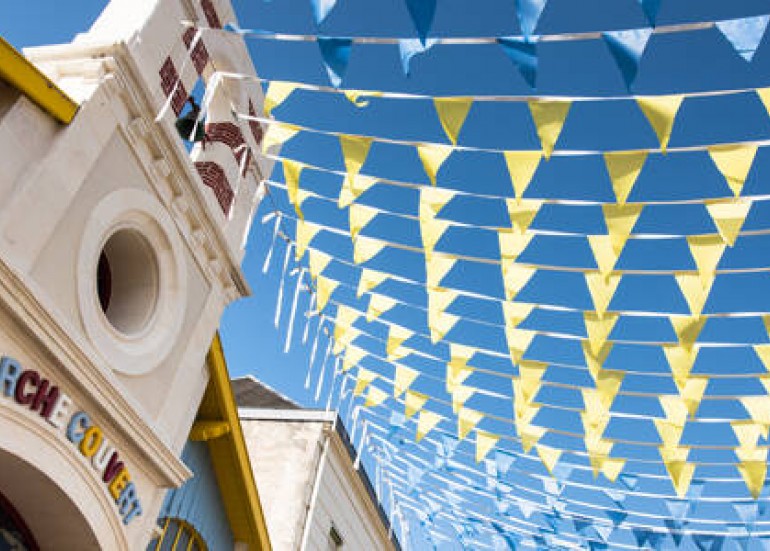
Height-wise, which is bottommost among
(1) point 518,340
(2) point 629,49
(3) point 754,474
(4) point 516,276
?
(3) point 754,474

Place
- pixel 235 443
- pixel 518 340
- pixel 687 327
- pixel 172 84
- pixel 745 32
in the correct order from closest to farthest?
pixel 745 32 < pixel 687 327 < pixel 518 340 < pixel 172 84 < pixel 235 443

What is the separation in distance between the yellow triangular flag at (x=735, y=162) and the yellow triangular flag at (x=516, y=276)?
222cm

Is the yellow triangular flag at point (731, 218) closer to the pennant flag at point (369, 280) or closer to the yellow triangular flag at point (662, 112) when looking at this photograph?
the yellow triangular flag at point (662, 112)

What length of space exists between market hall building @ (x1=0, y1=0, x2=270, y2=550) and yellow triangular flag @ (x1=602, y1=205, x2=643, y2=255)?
4.58 metres

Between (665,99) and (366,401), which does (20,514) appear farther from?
(665,99)

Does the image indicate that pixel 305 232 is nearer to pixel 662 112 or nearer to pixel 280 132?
pixel 280 132

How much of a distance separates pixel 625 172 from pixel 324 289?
442 cm

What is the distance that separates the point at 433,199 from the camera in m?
6.15

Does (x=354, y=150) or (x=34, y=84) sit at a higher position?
(x=354, y=150)

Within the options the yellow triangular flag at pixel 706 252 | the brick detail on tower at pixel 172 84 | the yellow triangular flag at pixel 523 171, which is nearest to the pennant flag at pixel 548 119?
the yellow triangular flag at pixel 523 171

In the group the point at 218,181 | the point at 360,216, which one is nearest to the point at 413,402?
the point at 360,216

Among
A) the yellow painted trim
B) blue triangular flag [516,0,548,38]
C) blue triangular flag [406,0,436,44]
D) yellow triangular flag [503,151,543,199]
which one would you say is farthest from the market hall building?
blue triangular flag [516,0,548,38]

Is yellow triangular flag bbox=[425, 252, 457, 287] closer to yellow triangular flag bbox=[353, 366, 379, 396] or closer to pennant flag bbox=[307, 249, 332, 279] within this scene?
pennant flag bbox=[307, 249, 332, 279]

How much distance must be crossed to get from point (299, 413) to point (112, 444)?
7.73 metres
